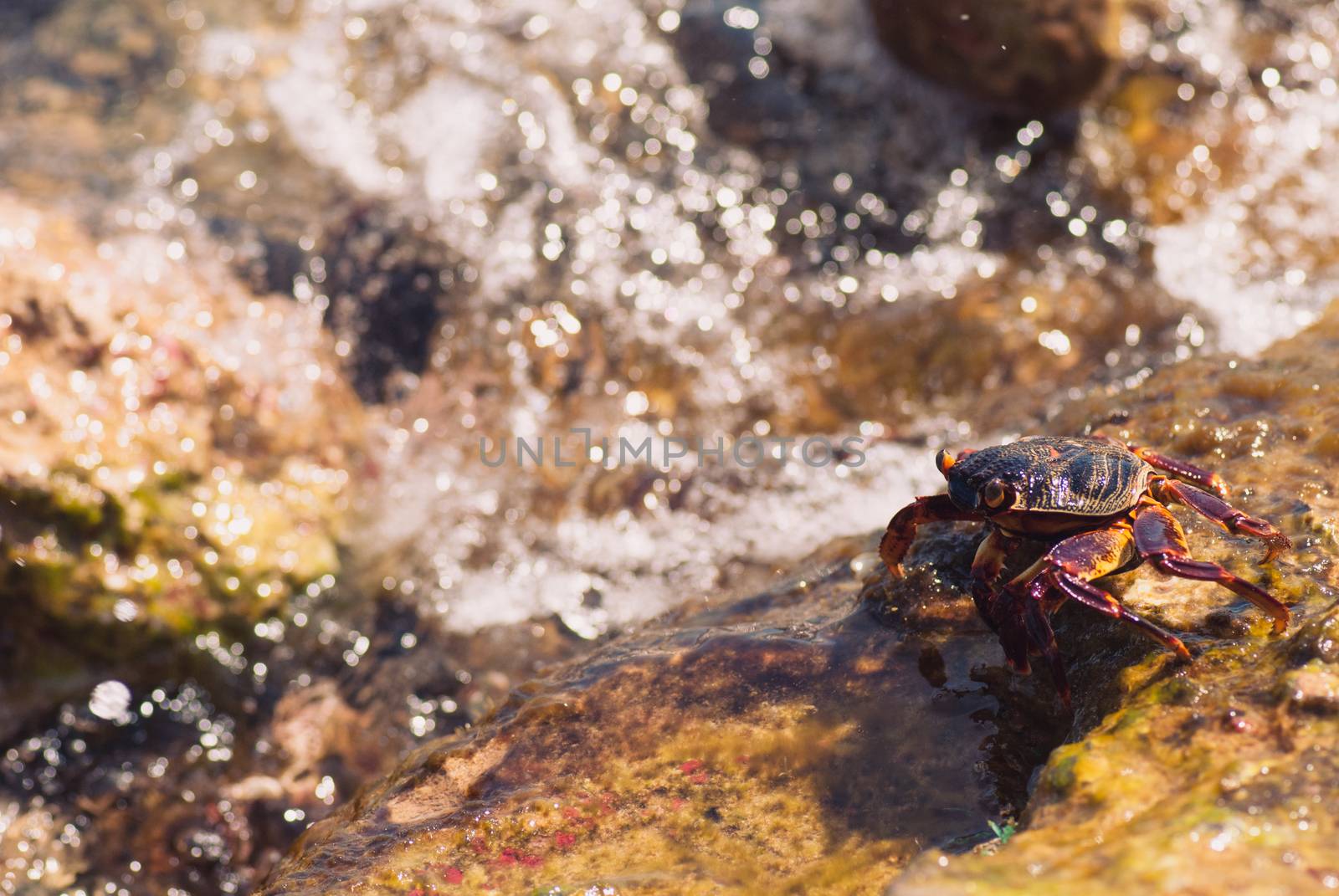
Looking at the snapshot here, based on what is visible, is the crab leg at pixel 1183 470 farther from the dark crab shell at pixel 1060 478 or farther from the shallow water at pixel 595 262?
the shallow water at pixel 595 262

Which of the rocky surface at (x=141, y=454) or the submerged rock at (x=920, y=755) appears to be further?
the rocky surface at (x=141, y=454)

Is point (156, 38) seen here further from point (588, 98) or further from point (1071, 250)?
point (1071, 250)

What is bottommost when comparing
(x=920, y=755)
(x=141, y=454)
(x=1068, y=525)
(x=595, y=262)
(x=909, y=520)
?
(x=141, y=454)

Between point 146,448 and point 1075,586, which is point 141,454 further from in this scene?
point 1075,586

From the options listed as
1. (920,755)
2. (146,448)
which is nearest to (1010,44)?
(920,755)

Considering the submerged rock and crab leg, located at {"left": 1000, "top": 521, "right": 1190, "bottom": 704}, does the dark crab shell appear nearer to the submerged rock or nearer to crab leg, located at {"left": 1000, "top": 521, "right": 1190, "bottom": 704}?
crab leg, located at {"left": 1000, "top": 521, "right": 1190, "bottom": 704}

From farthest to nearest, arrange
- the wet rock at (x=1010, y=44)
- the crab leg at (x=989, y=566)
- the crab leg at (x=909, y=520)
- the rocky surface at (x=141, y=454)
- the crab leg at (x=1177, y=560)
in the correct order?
the wet rock at (x=1010, y=44) → the rocky surface at (x=141, y=454) → the crab leg at (x=909, y=520) → the crab leg at (x=989, y=566) → the crab leg at (x=1177, y=560)

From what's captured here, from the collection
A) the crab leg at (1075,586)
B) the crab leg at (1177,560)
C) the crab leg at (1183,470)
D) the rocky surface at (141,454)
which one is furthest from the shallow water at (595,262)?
Result: the crab leg at (1177,560)

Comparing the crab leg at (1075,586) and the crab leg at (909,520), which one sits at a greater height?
the crab leg at (1075,586)
